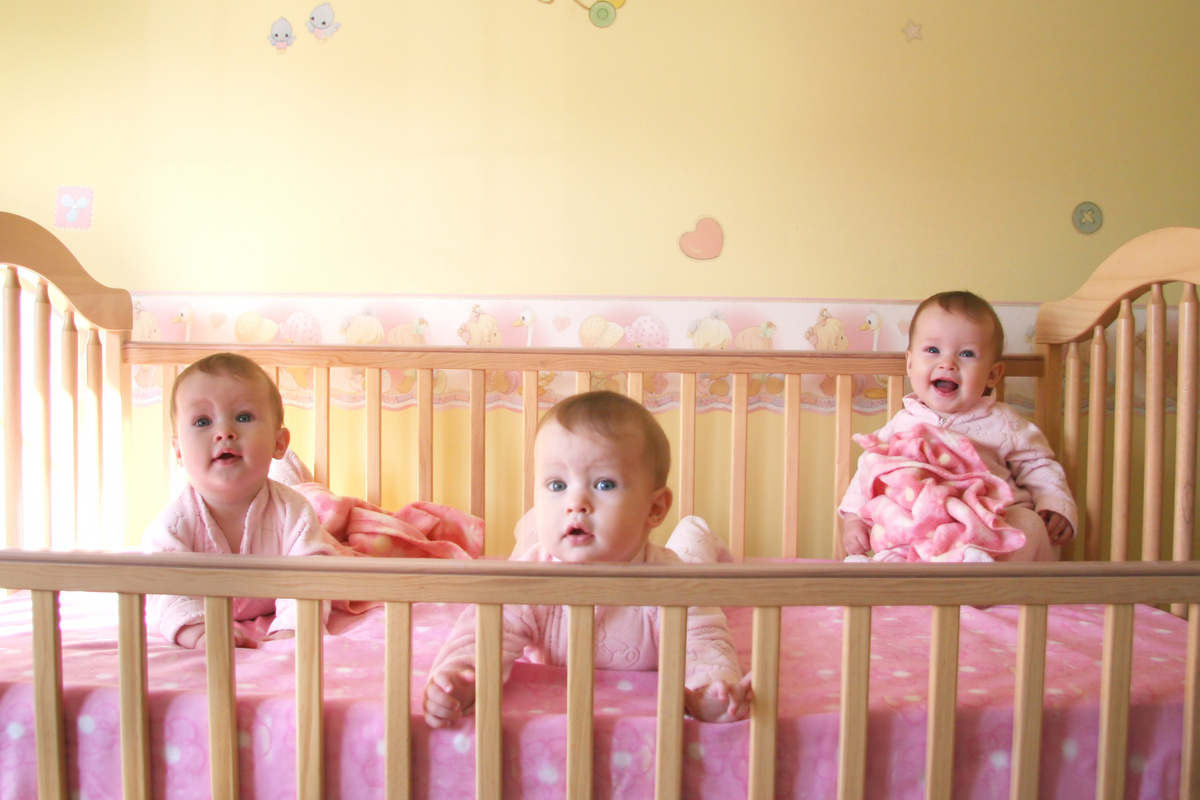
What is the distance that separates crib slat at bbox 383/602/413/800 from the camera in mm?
749

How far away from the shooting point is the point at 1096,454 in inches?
56.1

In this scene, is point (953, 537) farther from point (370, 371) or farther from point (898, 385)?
point (370, 371)

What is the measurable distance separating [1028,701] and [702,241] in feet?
3.74

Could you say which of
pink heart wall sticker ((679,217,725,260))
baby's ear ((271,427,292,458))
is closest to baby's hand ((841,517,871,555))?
pink heart wall sticker ((679,217,725,260))

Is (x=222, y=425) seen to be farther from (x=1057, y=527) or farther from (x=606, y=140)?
(x=1057, y=527)

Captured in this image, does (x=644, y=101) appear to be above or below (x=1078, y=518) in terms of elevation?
above

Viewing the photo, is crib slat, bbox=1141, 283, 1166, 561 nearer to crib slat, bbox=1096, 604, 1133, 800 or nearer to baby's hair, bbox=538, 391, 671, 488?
crib slat, bbox=1096, 604, 1133, 800

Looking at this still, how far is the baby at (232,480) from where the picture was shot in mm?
1122

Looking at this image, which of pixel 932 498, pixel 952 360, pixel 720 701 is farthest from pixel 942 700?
pixel 952 360

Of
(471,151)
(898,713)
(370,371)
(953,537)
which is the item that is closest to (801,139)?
(471,151)

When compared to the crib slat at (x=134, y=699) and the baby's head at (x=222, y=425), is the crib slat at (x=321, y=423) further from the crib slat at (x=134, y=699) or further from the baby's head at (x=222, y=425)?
the crib slat at (x=134, y=699)

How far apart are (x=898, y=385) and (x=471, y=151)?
985mm

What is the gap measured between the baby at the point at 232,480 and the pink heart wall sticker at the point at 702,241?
89 cm

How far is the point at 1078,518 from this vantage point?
4.80ft
